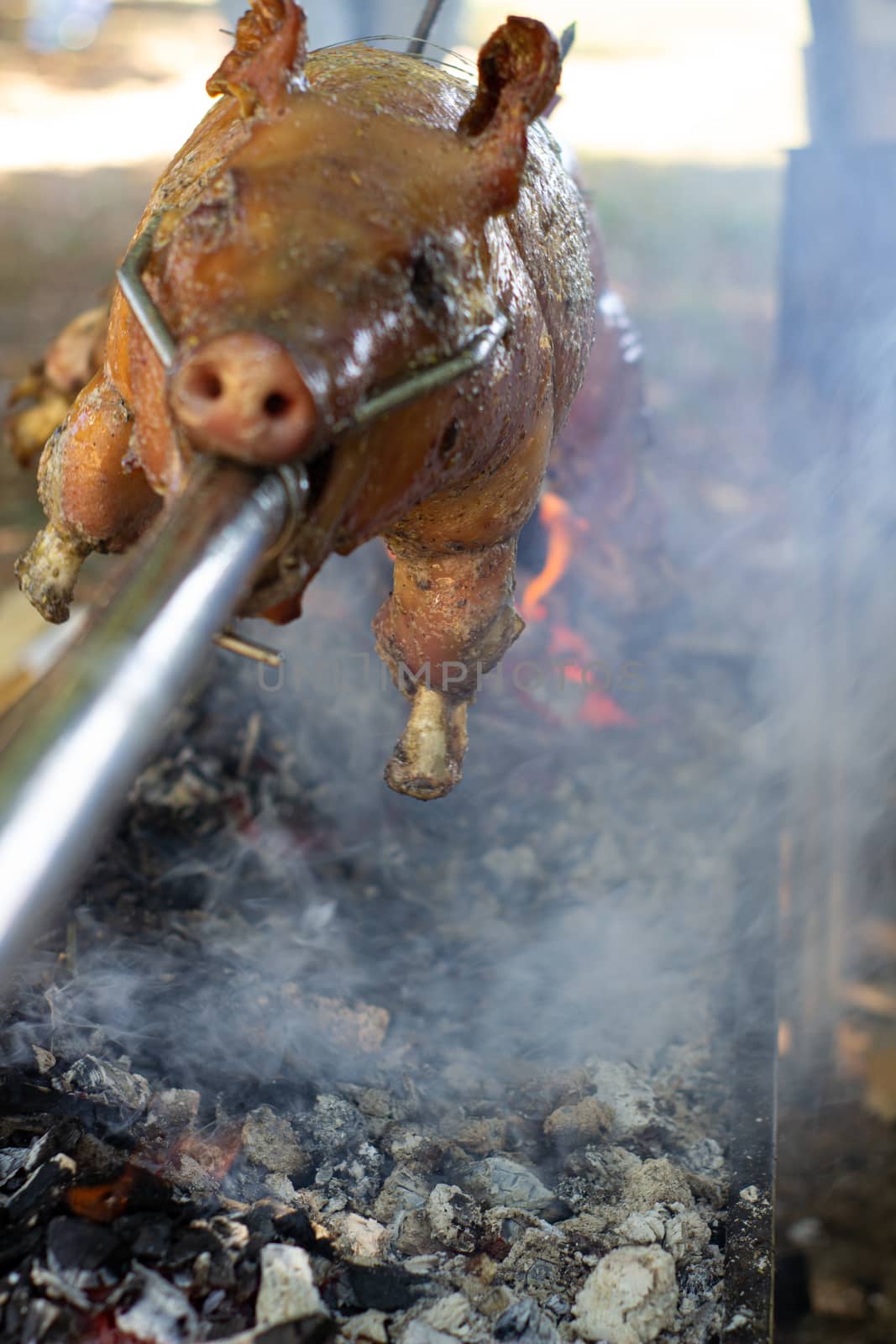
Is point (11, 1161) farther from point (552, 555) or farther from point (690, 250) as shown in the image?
point (690, 250)

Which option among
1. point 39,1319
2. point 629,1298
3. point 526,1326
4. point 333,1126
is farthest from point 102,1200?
point 629,1298

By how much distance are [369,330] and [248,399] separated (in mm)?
236

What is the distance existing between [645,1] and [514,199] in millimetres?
15042

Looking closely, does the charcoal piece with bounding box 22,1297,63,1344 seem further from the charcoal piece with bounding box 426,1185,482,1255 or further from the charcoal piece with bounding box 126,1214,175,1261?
the charcoal piece with bounding box 426,1185,482,1255

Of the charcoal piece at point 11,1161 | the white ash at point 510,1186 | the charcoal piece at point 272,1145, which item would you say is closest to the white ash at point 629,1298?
the white ash at point 510,1186

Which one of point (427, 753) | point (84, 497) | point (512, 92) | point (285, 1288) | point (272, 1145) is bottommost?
point (272, 1145)

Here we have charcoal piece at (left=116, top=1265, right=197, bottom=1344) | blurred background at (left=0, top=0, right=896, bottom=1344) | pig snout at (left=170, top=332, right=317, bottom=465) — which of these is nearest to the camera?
pig snout at (left=170, top=332, right=317, bottom=465)

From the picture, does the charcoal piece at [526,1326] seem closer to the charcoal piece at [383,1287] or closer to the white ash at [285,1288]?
the charcoal piece at [383,1287]

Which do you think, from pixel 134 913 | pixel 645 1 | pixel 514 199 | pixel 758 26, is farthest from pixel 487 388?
pixel 645 1

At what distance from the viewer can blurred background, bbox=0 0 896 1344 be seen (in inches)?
116

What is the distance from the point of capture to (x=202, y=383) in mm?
1385

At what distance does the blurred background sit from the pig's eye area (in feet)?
7.30

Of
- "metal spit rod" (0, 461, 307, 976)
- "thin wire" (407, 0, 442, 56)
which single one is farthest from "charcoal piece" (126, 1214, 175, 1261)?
"thin wire" (407, 0, 442, 56)

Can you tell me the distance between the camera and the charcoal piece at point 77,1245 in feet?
6.25
